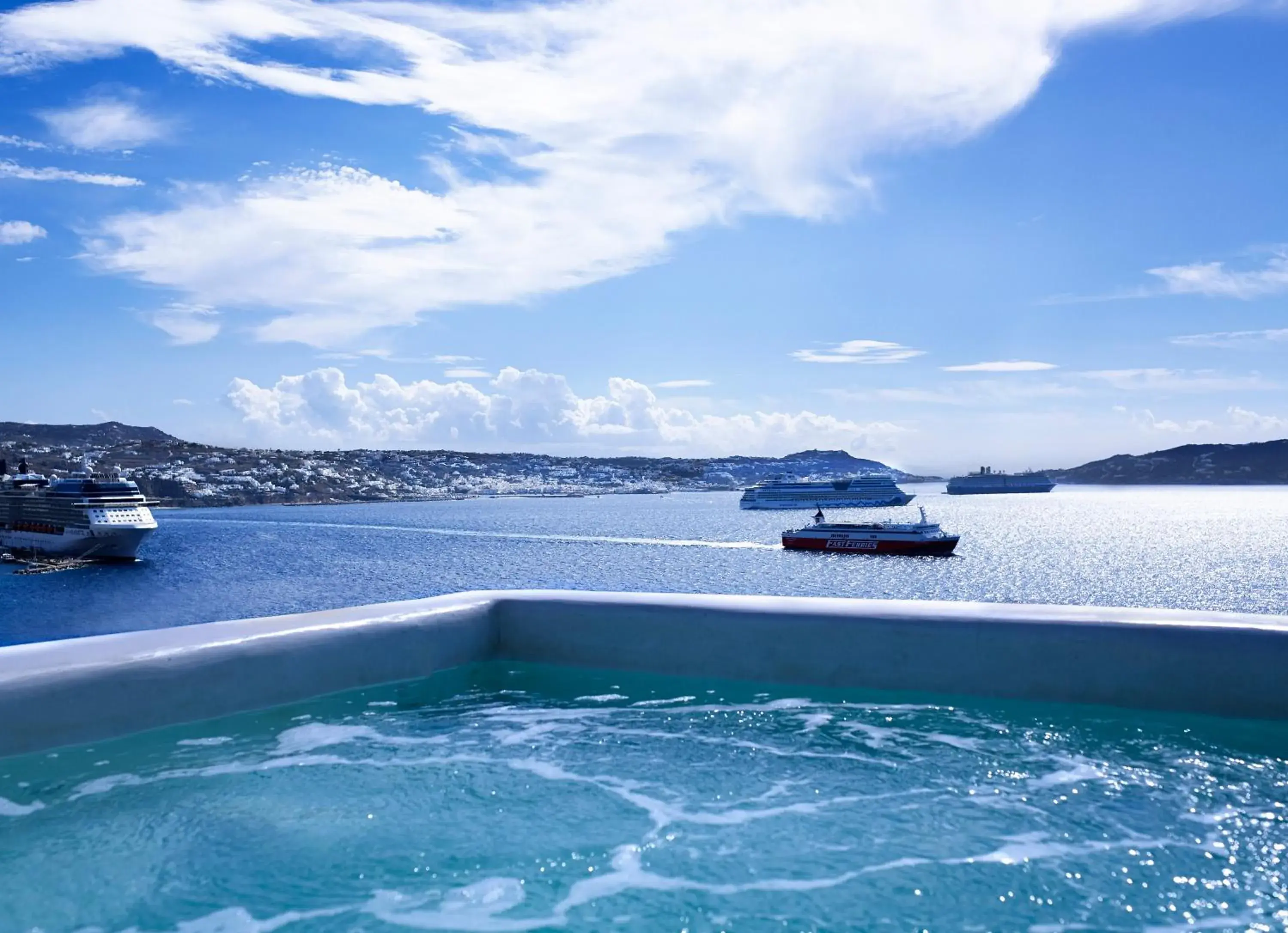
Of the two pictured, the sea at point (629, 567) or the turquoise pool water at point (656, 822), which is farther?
the sea at point (629, 567)

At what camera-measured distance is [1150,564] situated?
43.8 m

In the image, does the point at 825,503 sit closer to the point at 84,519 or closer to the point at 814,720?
the point at 84,519

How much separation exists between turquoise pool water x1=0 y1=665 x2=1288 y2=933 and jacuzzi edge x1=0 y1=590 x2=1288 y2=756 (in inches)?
4.8

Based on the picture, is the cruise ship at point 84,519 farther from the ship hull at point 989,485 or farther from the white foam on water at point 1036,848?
the ship hull at point 989,485

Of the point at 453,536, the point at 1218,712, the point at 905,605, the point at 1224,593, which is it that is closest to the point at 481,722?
the point at 905,605

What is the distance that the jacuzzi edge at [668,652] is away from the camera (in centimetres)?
384

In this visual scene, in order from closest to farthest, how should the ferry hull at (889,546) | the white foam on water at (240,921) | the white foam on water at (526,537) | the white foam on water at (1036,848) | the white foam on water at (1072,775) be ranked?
the white foam on water at (240,921) → the white foam on water at (1036,848) → the white foam on water at (1072,775) → the ferry hull at (889,546) → the white foam on water at (526,537)

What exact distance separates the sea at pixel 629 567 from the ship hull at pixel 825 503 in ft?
3.80

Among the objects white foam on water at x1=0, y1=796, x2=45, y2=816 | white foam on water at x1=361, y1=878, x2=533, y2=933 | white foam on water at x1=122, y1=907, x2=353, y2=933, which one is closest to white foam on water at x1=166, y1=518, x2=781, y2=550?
white foam on water at x1=0, y1=796, x2=45, y2=816

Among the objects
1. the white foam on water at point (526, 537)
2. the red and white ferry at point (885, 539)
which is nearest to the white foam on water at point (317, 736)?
the red and white ferry at point (885, 539)

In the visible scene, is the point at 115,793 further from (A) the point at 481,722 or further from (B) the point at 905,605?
(B) the point at 905,605

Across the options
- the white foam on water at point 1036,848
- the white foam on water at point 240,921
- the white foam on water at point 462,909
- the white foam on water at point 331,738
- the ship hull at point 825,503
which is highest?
the white foam on water at point 1036,848

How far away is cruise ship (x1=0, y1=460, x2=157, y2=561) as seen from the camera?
46.6m

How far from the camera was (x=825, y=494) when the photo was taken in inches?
3113
